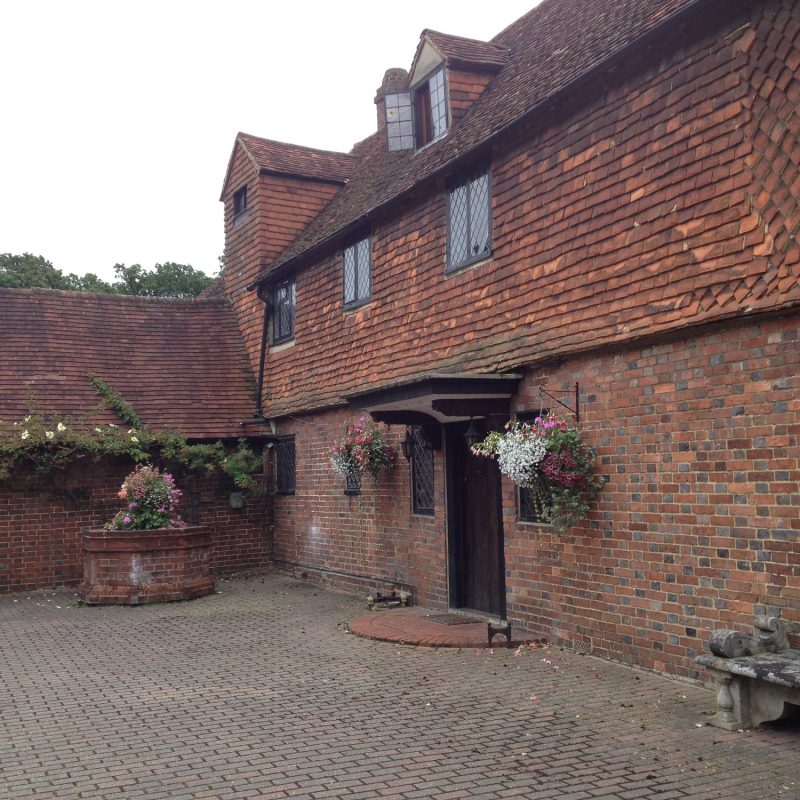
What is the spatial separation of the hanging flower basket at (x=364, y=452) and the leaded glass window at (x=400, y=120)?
181 inches

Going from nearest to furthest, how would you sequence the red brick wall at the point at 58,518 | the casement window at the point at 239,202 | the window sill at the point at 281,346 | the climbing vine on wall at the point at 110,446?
the climbing vine on wall at the point at 110,446, the red brick wall at the point at 58,518, the window sill at the point at 281,346, the casement window at the point at 239,202

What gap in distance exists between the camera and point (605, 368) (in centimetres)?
765

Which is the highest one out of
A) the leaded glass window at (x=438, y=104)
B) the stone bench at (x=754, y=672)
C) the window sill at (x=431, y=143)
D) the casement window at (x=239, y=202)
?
the casement window at (x=239, y=202)

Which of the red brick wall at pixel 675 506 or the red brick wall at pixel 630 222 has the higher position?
the red brick wall at pixel 630 222

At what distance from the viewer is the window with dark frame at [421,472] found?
10805 millimetres

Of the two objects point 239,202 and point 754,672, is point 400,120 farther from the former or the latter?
point 754,672

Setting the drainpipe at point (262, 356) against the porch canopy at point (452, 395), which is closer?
the porch canopy at point (452, 395)

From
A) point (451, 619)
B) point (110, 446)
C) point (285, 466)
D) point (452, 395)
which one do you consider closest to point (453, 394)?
point (452, 395)

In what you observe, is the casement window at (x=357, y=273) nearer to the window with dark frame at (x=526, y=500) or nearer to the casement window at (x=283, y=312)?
the casement window at (x=283, y=312)

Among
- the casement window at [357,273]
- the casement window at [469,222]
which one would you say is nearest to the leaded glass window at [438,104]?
the casement window at [357,273]

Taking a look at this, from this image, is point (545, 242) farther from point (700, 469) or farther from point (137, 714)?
point (137, 714)

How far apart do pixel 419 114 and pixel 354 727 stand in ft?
30.4

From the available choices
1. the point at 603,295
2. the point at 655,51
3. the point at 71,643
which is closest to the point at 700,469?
the point at 603,295

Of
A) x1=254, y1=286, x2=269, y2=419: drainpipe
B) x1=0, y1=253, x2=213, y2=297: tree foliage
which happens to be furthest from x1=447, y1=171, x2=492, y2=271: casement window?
x1=0, y1=253, x2=213, y2=297: tree foliage
